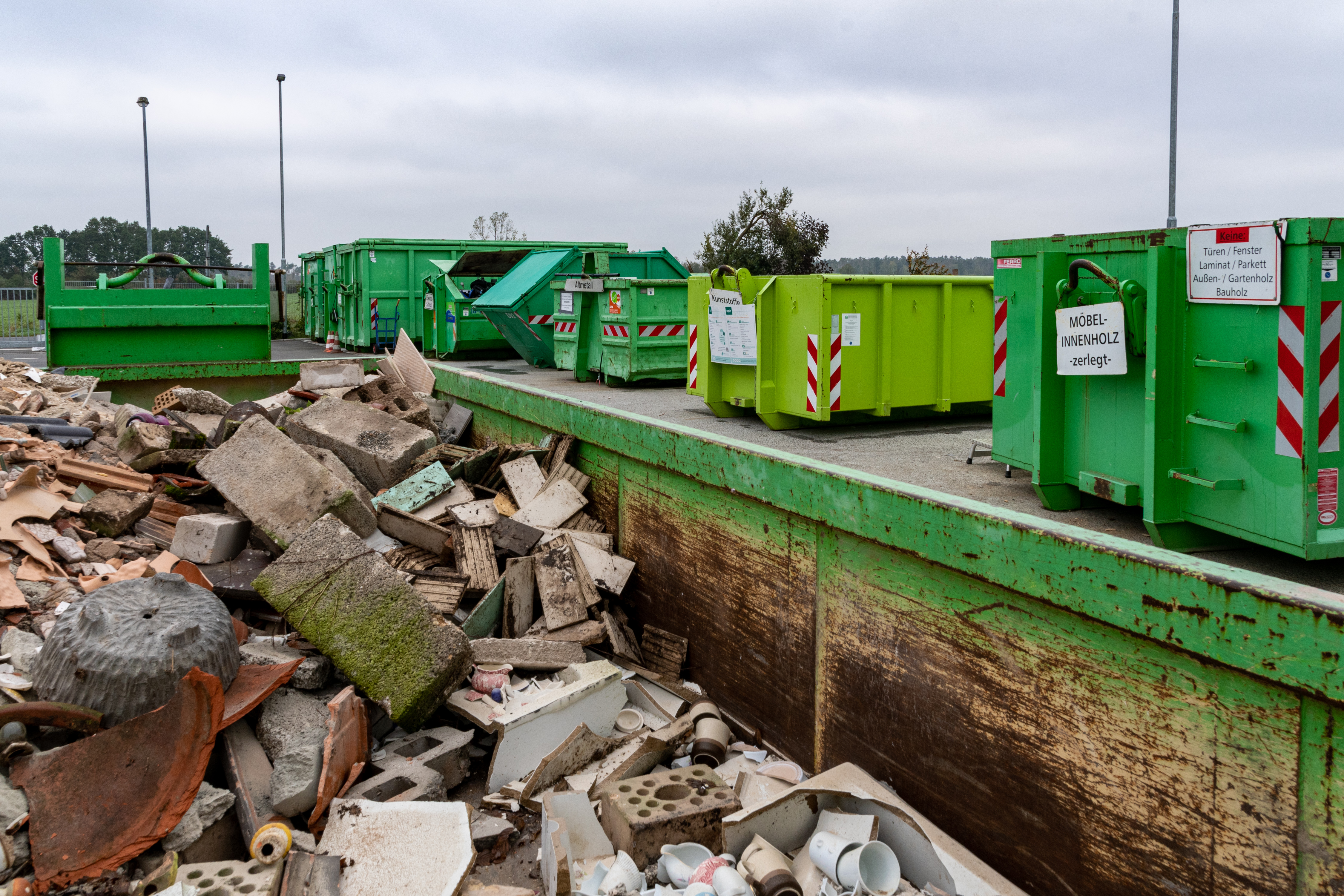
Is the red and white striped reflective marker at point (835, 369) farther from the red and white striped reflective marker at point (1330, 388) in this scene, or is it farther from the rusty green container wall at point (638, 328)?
the red and white striped reflective marker at point (1330, 388)

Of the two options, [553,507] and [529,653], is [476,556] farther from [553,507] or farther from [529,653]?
[529,653]

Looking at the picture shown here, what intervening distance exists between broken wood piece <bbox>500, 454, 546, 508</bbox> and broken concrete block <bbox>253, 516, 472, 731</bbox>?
1938 millimetres

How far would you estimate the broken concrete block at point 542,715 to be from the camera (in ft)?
15.2

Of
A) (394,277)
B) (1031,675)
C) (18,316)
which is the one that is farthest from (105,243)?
(1031,675)

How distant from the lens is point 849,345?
21.4 feet

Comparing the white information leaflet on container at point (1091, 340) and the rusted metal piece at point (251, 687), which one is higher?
the white information leaflet on container at point (1091, 340)

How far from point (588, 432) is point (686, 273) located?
5.81 meters

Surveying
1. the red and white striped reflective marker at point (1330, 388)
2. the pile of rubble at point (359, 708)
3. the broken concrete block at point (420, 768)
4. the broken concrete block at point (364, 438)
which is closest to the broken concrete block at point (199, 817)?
the pile of rubble at point (359, 708)

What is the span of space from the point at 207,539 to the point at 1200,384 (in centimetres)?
520

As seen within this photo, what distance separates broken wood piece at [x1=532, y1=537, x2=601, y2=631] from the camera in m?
5.77

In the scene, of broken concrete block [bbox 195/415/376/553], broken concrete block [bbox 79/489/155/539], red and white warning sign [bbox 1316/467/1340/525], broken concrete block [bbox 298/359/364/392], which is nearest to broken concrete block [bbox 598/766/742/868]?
red and white warning sign [bbox 1316/467/1340/525]

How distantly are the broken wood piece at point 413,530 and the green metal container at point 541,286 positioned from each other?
4.45 metres

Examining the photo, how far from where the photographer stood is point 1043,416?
4195mm

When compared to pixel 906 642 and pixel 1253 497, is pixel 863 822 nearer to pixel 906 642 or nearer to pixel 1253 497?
pixel 906 642
